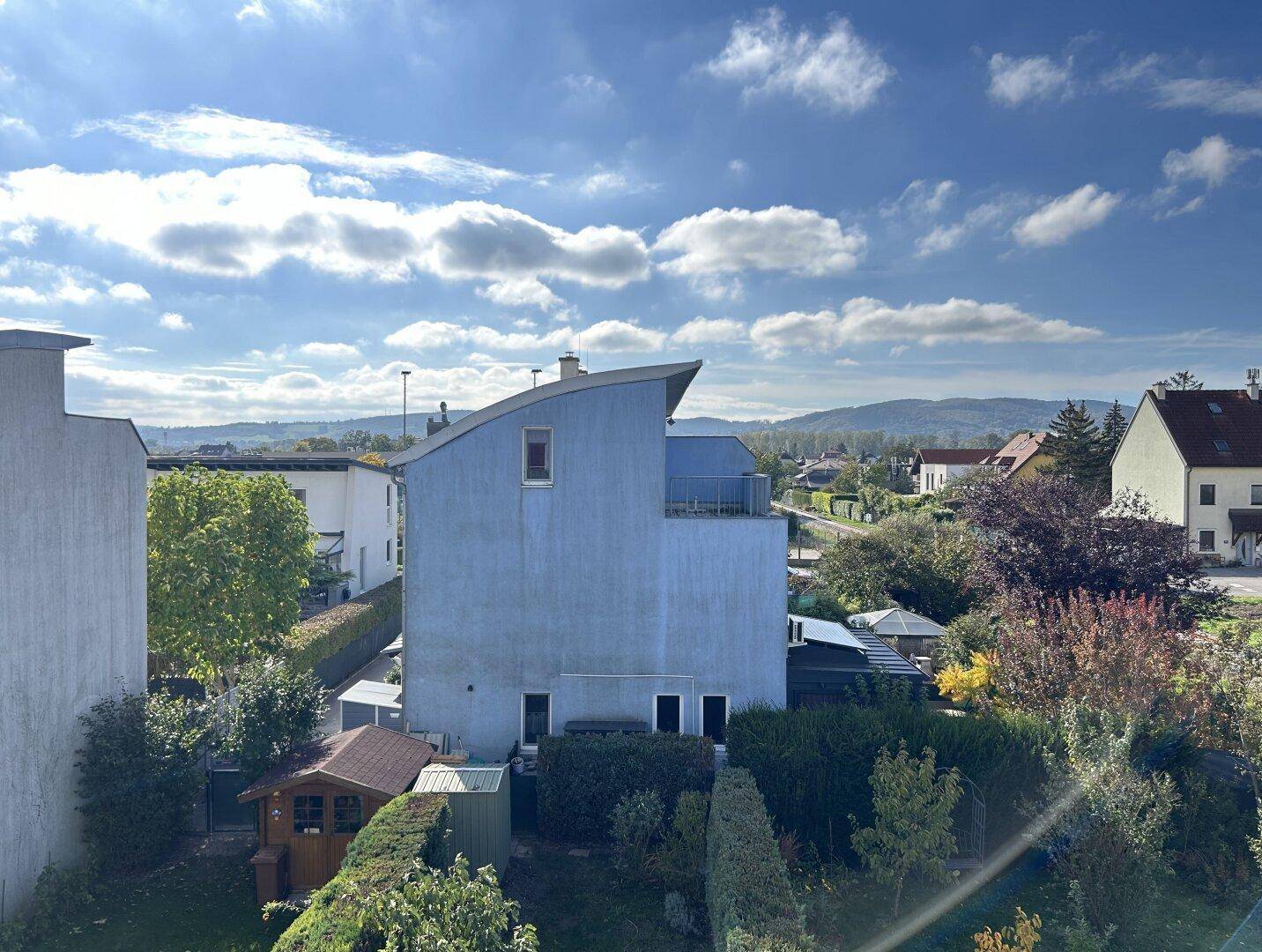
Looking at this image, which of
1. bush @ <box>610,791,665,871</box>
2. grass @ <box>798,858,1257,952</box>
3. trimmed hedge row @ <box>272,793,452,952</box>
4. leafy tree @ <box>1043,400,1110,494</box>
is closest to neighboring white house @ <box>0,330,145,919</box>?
trimmed hedge row @ <box>272,793,452,952</box>

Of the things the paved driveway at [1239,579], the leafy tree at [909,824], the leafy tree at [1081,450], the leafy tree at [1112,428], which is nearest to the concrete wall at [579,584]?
the leafy tree at [909,824]

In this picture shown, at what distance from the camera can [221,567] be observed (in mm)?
16609

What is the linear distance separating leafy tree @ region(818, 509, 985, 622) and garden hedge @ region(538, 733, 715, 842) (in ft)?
48.2

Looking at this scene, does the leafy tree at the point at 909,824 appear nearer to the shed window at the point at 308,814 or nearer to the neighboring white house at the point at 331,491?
the shed window at the point at 308,814

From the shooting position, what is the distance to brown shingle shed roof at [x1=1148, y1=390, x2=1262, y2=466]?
143ft

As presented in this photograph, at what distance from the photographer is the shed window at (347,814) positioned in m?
11.4

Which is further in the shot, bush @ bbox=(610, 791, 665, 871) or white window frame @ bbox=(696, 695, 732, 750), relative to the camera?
white window frame @ bbox=(696, 695, 732, 750)

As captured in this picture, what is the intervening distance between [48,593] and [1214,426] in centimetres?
5600

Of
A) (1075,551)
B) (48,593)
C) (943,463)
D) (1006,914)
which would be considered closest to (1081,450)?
(943,463)

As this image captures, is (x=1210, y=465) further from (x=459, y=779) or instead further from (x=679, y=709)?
(x=459, y=779)

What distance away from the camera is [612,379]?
47.5ft

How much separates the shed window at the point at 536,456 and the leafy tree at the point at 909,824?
788cm

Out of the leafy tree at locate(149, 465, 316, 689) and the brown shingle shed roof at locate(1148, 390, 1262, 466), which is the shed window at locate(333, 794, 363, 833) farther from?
the brown shingle shed roof at locate(1148, 390, 1262, 466)

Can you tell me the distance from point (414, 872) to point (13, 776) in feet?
20.6
